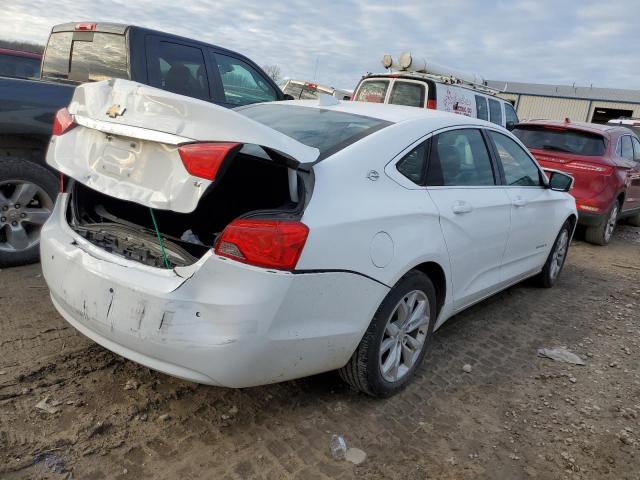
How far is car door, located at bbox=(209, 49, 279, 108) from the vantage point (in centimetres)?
546

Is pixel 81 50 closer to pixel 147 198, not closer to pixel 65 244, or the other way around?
pixel 65 244

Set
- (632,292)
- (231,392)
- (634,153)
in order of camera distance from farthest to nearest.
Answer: (634,153) < (632,292) < (231,392)

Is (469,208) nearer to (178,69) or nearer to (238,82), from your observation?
(178,69)

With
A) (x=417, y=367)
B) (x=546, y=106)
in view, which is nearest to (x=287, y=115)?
(x=417, y=367)

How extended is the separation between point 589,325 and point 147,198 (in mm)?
3976

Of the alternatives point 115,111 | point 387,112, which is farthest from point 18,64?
point 387,112

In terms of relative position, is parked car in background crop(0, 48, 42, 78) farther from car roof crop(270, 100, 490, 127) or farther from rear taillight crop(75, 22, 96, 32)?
car roof crop(270, 100, 490, 127)

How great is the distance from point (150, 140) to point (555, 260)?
4.51 metres

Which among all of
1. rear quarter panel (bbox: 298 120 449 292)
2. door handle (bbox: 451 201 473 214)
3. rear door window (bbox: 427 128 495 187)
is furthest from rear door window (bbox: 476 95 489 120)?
rear quarter panel (bbox: 298 120 449 292)

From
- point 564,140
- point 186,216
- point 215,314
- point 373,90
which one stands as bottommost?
point 215,314

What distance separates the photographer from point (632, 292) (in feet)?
18.6

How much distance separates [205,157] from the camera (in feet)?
6.72

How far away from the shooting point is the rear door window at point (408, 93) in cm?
976

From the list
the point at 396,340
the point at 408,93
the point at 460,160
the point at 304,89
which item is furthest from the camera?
the point at 304,89
